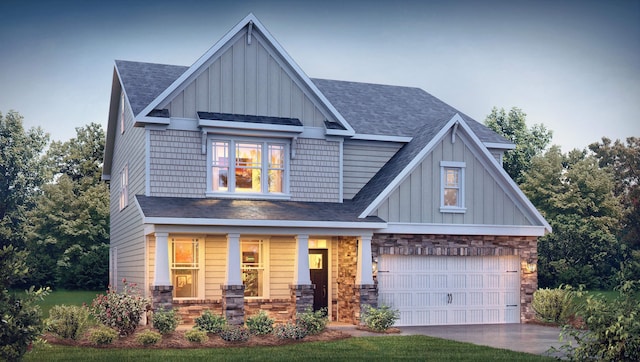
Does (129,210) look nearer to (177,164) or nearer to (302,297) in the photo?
(177,164)

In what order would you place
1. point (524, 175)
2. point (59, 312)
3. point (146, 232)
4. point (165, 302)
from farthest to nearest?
point (524, 175) → point (146, 232) → point (165, 302) → point (59, 312)

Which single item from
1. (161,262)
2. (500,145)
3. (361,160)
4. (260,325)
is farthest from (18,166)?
(260,325)

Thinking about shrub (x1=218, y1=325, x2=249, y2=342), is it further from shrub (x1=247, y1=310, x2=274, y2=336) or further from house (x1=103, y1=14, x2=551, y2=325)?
house (x1=103, y1=14, x2=551, y2=325)

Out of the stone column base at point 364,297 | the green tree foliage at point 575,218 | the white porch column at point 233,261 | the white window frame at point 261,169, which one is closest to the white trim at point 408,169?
the stone column base at point 364,297

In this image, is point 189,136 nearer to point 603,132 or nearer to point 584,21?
point 584,21

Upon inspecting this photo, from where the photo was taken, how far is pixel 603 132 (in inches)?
2110

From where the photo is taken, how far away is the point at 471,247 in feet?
78.7

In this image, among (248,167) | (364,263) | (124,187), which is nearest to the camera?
(364,263)

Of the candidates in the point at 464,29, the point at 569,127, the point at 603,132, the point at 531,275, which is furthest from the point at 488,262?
the point at 603,132

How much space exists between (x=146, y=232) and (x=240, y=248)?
2681 millimetres

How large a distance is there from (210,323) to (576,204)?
99.4ft

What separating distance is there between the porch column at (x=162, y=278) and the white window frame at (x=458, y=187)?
27.9 ft

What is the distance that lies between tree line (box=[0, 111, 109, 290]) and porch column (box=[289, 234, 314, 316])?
2626 cm

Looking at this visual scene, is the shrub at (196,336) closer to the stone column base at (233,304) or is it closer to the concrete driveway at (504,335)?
the stone column base at (233,304)
